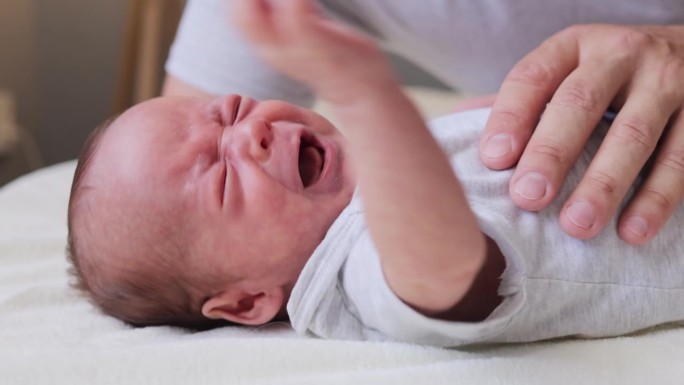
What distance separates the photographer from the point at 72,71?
7.14 feet

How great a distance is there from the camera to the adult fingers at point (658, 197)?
64 centimetres

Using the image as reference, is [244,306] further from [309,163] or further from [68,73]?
[68,73]

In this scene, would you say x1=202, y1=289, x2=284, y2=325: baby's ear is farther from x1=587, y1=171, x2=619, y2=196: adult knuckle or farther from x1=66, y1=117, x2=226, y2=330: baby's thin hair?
x1=587, y1=171, x2=619, y2=196: adult knuckle

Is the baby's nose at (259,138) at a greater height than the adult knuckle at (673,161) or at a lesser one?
lesser

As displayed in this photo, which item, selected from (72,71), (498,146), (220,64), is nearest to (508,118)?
(498,146)

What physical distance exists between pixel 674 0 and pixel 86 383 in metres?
0.75

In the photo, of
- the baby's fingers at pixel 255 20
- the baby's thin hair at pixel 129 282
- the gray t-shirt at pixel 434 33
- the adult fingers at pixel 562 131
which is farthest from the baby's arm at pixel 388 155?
the gray t-shirt at pixel 434 33

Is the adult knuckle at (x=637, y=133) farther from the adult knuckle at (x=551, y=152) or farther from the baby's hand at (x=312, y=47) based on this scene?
the baby's hand at (x=312, y=47)

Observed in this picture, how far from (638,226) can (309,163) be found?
28 centimetres

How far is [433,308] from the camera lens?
0.59 metres

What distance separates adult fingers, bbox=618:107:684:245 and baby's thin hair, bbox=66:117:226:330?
0.36 m

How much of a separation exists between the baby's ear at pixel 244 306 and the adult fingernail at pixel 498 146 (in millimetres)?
212

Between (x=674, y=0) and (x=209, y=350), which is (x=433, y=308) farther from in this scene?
(x=674, y=0)

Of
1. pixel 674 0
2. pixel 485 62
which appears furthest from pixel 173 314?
pixel 674 0
